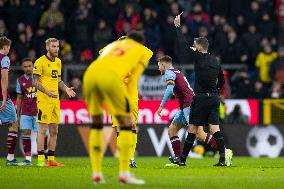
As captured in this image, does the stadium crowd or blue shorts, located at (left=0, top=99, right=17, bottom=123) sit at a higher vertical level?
the stadium crowd

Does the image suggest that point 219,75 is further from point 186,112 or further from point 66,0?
point 66,0

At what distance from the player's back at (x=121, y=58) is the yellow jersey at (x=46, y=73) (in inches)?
191

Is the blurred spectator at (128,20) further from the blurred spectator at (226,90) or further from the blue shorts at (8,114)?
the blue shorts at (8,114)

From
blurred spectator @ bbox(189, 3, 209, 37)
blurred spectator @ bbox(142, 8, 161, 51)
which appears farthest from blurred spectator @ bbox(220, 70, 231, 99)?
blurred spectator @ bbox(142, 8, 161, 51)

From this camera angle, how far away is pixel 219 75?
1733cm

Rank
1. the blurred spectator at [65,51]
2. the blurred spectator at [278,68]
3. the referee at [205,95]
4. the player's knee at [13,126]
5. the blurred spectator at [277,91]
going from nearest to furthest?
the referee at [205,95] → the player's knee at [13,126] → the blurred spectator at [277,91] → the blurred spectator at [278,68] → the blurred spectator at [65,51]

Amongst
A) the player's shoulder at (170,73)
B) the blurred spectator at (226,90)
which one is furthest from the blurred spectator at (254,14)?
the player's shoulder at (170,73)

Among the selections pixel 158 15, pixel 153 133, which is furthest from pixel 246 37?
pixel 153 133

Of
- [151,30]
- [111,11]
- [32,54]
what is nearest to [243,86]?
[151,30]

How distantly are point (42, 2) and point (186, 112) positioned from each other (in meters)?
12.6

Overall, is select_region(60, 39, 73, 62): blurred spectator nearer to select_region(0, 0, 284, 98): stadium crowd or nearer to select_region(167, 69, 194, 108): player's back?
select_region(0, 0, 284, 98): stadium crowd

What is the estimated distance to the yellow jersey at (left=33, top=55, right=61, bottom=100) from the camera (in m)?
17.4

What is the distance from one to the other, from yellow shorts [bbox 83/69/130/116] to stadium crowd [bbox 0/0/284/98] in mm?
14112

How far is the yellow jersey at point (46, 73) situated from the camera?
57.1 ft
